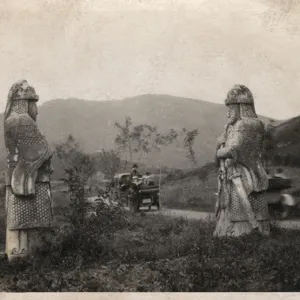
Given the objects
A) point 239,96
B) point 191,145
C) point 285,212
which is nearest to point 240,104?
point 239,96

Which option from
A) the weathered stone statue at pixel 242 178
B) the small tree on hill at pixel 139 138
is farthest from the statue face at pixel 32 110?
the weathered stone statue at pixel 242 178

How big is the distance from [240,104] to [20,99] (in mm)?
2932

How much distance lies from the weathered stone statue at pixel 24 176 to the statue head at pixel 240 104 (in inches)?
98.1

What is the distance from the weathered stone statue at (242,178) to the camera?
7.20 metres

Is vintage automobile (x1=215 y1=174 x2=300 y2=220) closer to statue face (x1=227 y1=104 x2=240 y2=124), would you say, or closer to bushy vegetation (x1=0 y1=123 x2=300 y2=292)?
bushy vegetation (x1=0 y1=123 x2=300 y2=292)

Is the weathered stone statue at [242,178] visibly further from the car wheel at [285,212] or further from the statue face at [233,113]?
the car wheel at [285,212]

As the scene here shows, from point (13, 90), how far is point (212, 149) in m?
2.78

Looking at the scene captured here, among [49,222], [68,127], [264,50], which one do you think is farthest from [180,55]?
[49,222]

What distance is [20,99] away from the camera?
7258 millimetres

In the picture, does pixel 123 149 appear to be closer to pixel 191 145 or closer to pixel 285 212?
pixel 191 145

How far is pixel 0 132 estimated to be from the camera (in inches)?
307

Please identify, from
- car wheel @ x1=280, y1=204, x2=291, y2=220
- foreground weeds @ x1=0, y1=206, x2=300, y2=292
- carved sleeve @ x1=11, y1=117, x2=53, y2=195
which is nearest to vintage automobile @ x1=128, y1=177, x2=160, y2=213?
foreground weeds @ x1=0, y1=206, x2=300, y2=292

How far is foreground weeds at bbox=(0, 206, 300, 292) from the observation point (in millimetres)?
6789

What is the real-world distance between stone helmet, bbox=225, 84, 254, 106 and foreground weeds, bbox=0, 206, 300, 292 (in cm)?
170
